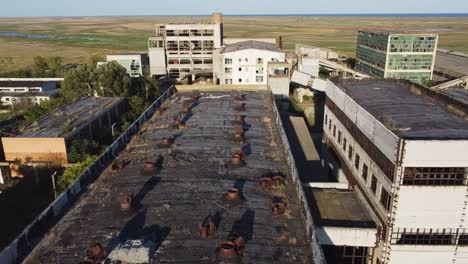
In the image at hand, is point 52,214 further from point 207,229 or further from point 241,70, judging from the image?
point 241,70

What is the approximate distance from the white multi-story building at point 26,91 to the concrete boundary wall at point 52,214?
4786 centimetres

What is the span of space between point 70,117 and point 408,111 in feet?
116

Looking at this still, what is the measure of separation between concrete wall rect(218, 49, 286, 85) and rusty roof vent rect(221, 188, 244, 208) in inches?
1946

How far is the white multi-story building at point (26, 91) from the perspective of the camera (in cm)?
6619

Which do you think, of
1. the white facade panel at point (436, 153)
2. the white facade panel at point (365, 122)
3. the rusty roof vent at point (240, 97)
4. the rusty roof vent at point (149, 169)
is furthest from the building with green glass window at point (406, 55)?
the rusty roof vent at point (149, 169)

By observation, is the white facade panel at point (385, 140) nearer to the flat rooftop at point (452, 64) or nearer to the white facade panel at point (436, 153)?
the white facade panel at point (436, 153)

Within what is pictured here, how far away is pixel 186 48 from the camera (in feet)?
270

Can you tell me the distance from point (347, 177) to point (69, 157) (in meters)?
25.6

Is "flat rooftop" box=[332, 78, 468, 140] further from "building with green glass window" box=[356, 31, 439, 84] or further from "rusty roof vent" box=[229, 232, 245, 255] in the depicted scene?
"building with green glass window" box=[356, 31, 439, 84]

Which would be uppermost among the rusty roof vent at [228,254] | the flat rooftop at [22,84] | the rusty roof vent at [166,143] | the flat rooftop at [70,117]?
the rusty roof vent at [166,143]

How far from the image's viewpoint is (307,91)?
66.5 m

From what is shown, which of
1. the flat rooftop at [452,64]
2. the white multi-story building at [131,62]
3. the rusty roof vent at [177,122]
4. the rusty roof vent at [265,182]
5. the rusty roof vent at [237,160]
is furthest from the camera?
the white multi-story building at [131,62]

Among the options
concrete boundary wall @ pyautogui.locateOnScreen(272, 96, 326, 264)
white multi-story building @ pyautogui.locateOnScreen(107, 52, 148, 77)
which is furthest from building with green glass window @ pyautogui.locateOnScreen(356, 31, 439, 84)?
concrete boundary wall @ pyautogui.locateOnScreen(272, 96, 326, 264)

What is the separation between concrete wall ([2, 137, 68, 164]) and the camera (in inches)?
1447
